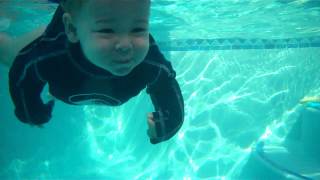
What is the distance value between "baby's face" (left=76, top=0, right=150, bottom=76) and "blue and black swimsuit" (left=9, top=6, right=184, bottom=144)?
0.53 metres

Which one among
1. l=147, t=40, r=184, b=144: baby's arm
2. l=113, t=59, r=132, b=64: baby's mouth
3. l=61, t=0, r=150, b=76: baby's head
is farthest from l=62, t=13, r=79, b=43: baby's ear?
l=147, t=40, r=184, b=144: baby's arm

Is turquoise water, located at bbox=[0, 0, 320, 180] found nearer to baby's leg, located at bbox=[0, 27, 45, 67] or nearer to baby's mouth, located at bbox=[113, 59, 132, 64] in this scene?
baby's leg, located at bbox=[0, 27, 45, 67]

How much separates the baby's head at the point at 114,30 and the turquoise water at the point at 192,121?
1457 centimetres

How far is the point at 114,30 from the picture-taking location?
2.52m

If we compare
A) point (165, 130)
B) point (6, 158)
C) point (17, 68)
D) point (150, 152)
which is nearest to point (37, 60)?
point (17, 68)

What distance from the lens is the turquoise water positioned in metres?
17.8

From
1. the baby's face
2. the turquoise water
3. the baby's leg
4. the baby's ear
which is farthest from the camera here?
the turquoise water

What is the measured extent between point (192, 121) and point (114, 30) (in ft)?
52.7

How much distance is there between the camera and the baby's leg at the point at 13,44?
4250 mm

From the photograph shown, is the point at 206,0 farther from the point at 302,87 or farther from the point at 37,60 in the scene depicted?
the point at 37,60

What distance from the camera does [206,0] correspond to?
14188 millimetres

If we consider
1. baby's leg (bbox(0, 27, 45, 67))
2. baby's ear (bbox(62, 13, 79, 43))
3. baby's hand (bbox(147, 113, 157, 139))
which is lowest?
baby's hand (bbox(147, 113, 157, 139))

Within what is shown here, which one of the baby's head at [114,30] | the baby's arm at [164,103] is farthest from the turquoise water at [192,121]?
the baby's head at [114,30]

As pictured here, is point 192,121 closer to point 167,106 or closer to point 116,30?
point 167,106
